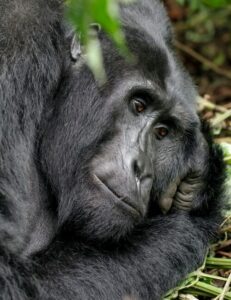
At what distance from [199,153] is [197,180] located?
129 millimetres

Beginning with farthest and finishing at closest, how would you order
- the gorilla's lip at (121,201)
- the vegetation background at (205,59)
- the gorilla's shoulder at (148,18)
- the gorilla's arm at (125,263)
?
1. the gorilla's shoulder at (148,18)
2. the gorilla's lip at (121,201)
3. the gorilla's arm at (125,263)
4. the vegetation background at (205,59)

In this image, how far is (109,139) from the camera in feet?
8.11

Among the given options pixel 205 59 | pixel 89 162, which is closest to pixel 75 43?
pixel 89 162

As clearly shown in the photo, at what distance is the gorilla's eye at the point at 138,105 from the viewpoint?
258 cm

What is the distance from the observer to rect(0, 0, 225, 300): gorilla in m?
2.23

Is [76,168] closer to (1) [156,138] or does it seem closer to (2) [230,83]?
(1) [156,138]

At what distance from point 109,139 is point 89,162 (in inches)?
4.9

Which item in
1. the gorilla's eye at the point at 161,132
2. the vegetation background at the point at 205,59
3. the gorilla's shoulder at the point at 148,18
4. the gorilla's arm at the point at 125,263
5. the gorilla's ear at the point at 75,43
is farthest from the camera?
the gorilla's eye at the point at 161,132

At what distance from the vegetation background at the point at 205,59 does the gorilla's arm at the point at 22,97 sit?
202 mm

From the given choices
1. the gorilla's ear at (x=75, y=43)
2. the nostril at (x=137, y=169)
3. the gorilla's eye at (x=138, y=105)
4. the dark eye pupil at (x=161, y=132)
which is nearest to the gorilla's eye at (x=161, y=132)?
the dark eye pupil at (x=161, y=132)

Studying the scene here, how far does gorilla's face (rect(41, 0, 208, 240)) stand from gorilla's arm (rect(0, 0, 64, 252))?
12 centimetres

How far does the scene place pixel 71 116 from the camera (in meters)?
2.51

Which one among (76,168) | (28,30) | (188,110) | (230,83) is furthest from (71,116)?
(230,83)

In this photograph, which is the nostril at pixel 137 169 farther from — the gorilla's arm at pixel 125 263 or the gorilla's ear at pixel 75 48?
the gorilla's ear at pixel 75 48
